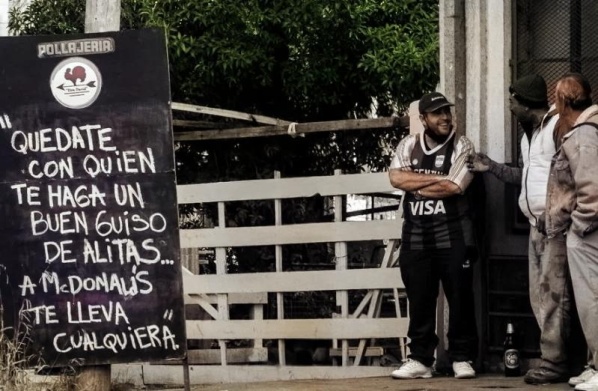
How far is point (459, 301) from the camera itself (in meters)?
9.23

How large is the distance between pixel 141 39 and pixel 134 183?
0.87 metres

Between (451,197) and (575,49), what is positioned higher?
(575,49)

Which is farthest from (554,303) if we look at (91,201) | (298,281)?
(91,201)

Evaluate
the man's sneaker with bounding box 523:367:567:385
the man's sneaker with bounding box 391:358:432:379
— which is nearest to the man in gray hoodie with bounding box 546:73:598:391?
the man's sneaker with bounding box 523:367:567:385

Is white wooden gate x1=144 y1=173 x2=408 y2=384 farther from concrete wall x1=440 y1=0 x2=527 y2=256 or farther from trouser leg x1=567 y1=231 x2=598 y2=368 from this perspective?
trouser leg x1=567 y1=231 x2=598 y2=368

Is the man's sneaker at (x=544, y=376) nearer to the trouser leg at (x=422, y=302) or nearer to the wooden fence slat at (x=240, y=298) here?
the trouser leg at (x=422, y=302)

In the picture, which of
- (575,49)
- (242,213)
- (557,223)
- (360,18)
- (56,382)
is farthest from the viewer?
(360,18)

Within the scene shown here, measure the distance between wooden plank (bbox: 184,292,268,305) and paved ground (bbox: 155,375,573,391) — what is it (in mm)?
1231

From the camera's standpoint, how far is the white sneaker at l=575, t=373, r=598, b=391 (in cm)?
809

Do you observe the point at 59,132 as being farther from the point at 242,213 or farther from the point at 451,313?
the point at 242,213

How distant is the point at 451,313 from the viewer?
9.29m

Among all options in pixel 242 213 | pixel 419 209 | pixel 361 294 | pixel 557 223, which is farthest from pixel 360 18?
pixel 557 223

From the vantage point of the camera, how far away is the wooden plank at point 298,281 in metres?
10.3

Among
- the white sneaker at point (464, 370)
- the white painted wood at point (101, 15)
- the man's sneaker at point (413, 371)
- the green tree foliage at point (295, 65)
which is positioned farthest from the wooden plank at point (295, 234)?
the green tree foliage at point (295, 65)
